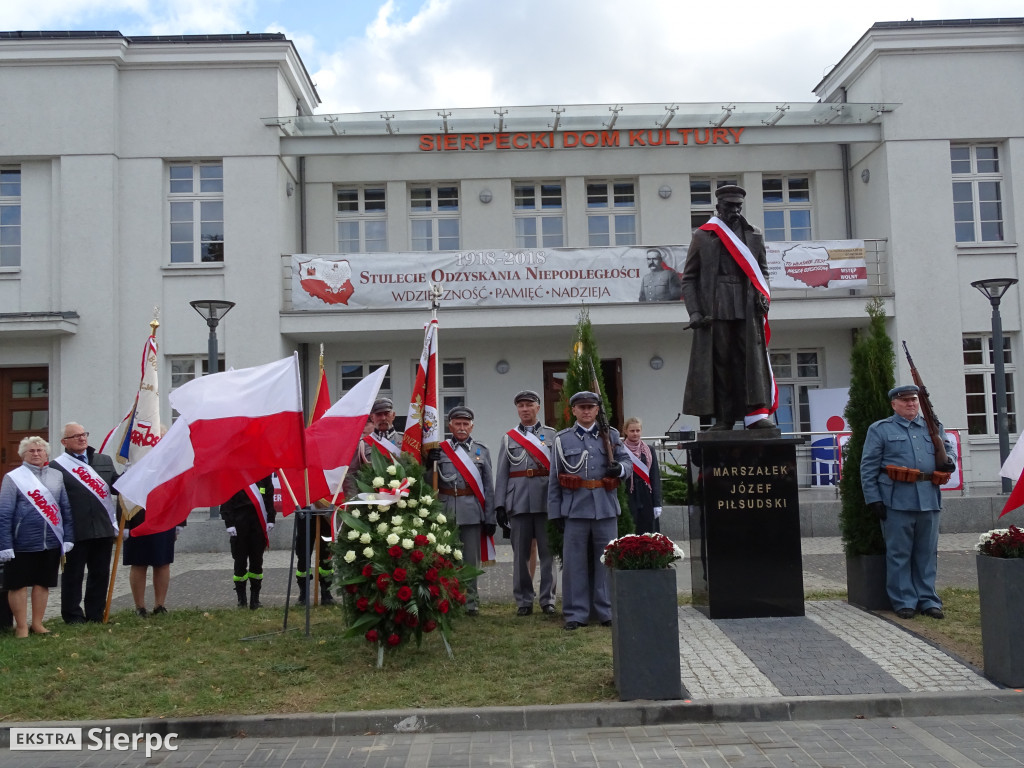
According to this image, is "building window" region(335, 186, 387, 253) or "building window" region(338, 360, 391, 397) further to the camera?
"building window" region(335, 186, 387, 253)

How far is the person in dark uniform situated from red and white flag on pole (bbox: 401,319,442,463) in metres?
1.91

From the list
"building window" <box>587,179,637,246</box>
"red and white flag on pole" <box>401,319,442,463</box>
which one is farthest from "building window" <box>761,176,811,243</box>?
"red and white flag on pole" <box>401,319,442,463</box>

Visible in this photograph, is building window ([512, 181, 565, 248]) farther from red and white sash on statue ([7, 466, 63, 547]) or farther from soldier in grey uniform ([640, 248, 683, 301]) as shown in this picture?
red and white sash on statue ([7, 466, 63, 547])

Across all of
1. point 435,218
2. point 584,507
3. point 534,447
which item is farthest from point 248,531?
point 435,218

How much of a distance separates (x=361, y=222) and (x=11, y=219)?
701 centimetres

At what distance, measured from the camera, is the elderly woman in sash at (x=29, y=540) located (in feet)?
26.6

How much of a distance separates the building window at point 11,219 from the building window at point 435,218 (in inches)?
313

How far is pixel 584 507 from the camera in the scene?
796 cm

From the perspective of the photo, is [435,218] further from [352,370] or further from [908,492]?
[908,492]

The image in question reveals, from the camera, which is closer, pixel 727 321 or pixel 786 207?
pixel 727 321

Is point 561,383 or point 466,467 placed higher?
point 561,383

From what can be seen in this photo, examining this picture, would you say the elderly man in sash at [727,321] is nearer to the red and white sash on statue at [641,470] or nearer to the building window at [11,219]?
the red and white sash on statue at [641,470]

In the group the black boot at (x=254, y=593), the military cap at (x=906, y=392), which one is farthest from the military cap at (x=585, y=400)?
the black boot at (x=254, y=593)

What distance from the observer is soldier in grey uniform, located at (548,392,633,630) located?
7980mm
